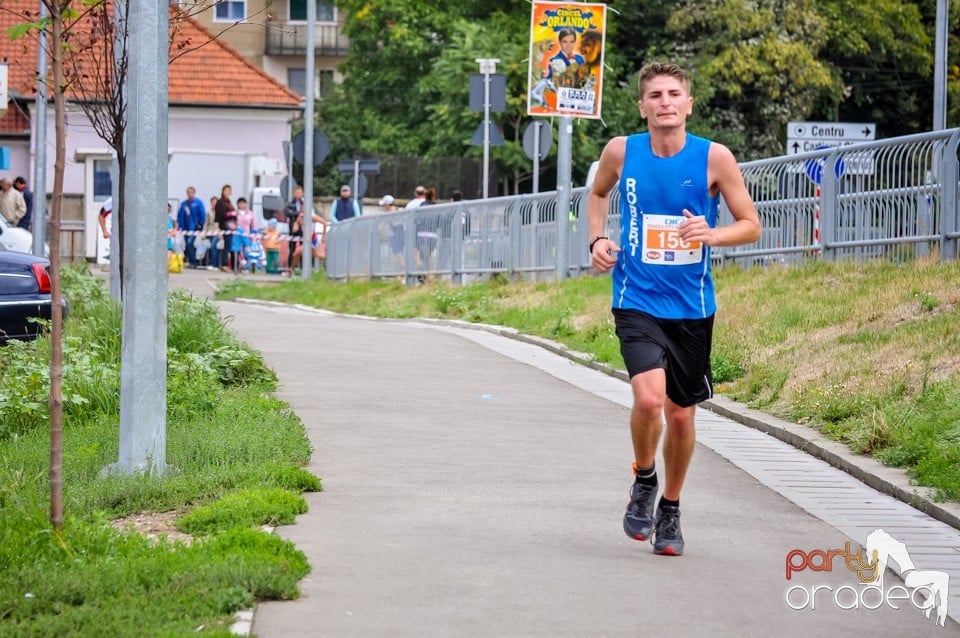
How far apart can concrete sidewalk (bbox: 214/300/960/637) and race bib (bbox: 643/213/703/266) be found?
1.18 meters

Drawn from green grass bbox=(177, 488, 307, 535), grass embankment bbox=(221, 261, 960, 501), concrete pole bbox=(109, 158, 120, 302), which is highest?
concrete pole bbox=(109, 158, 120, 302)

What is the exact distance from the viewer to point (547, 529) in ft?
24.7

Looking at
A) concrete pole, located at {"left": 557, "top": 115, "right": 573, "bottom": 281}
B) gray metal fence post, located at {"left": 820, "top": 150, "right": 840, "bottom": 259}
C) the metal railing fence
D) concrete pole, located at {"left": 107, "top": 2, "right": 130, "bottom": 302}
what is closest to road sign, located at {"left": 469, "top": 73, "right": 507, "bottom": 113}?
the metal railing fence

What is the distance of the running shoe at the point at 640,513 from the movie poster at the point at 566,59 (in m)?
15.5

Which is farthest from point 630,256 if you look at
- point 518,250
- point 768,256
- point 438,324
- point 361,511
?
point 518,250

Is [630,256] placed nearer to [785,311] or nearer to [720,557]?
[720,557]

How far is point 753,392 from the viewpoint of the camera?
12.5 metres

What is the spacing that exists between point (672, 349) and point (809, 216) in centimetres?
1134

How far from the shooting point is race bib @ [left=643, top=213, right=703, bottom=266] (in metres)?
6.95

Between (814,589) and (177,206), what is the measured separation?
39202mm

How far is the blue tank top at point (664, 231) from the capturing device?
6.97m

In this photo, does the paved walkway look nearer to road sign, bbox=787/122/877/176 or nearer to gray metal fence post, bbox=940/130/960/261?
gray metal fence post, bbox=940/130/960/261

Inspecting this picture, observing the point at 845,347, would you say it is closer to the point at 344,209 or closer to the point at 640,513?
the point at 640,513

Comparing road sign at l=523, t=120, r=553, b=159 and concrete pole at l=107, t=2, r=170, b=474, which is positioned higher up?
road sign at l=523, t=120, r=553, b=159
